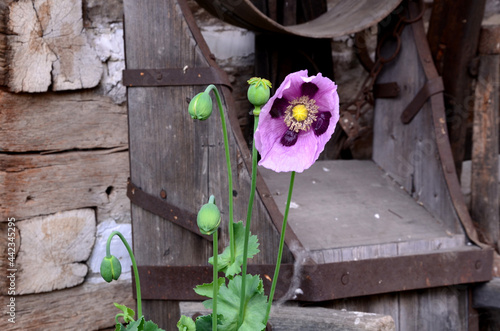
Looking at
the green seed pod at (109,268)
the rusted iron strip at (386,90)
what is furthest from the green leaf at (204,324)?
the rusted iron strip at (386,90)

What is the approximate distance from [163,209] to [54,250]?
45 cm

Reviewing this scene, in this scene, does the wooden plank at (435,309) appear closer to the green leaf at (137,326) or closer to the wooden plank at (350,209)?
the wooden plank at (350,209)

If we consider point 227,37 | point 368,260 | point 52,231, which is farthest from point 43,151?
point 368,260

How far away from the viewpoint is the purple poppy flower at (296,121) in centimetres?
70

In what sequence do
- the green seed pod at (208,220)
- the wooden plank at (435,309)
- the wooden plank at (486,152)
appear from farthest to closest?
the wooden plank at (486,152) < the wooden plank at (435,309) < the green seed pod at (208,220)

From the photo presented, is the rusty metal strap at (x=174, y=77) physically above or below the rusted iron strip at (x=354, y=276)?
above

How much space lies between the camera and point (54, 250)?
5.95 feet

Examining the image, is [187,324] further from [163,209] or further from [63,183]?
[63,183]

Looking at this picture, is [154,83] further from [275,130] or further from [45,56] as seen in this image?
[275,130]

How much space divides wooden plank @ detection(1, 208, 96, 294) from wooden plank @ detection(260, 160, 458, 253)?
61cm

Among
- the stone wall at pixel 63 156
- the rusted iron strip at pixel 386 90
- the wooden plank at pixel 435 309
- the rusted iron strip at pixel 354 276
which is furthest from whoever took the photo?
the rusted iron strip at pixel 386 90

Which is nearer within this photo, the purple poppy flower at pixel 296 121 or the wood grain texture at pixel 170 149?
the purple poppy flower at pixel 296 121

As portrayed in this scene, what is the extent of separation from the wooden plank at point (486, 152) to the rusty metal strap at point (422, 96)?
0.48m

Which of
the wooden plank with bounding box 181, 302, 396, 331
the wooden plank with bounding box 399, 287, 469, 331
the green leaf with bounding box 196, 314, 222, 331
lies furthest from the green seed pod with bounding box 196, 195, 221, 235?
the wooden plank with bounding box 399, 287, 469, 331
